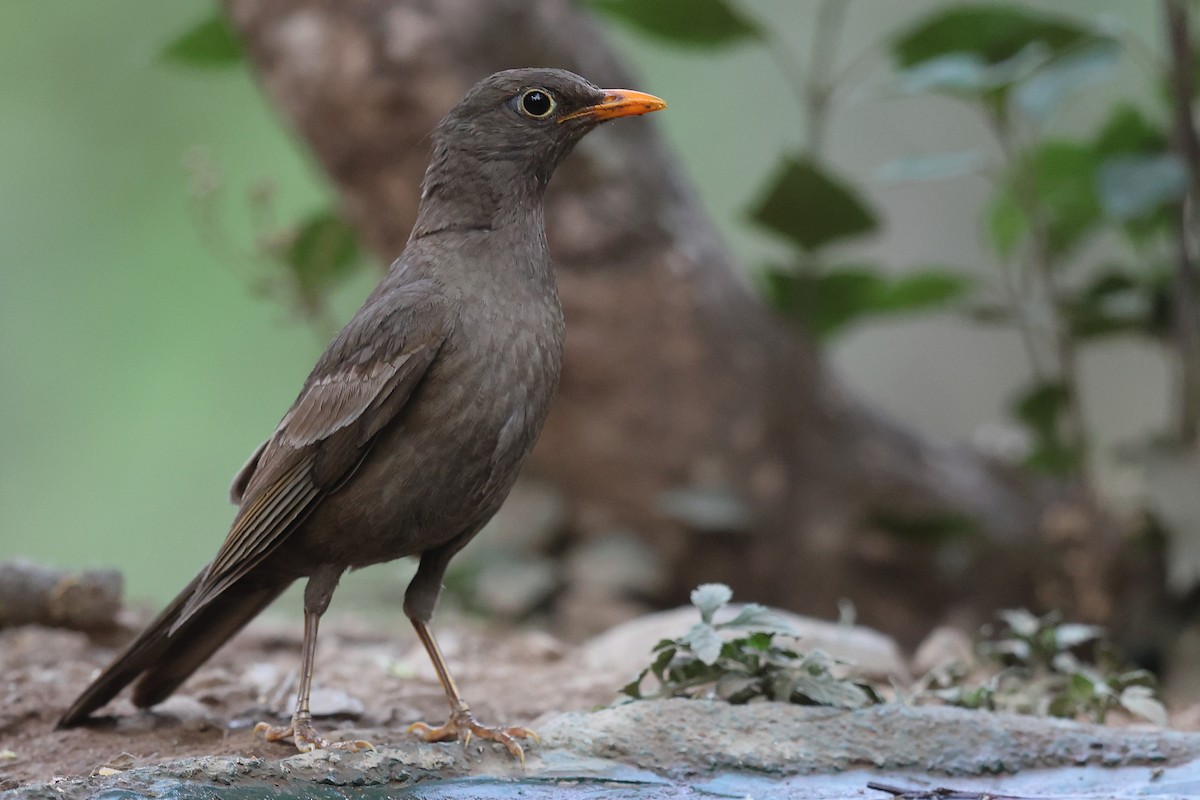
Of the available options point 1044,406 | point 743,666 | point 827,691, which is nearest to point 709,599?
point 743,666

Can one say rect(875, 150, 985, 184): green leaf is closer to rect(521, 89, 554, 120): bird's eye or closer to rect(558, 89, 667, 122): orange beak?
rect(558, 89, 667, 122): orange beak

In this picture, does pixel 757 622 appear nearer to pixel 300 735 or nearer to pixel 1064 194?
pixel 300 735

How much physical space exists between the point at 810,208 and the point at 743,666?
3026mm

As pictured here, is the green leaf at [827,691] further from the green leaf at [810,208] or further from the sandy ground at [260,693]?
the green leaf at [810,208]

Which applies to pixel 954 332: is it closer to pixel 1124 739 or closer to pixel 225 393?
pixel 225 393

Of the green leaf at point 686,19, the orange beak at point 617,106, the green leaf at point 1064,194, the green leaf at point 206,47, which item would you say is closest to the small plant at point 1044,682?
the orange beak at point 617,106

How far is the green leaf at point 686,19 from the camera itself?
6.09 meters

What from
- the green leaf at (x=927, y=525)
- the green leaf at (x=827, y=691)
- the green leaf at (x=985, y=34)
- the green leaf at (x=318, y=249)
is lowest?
the green leaf at (x=827, y=691)

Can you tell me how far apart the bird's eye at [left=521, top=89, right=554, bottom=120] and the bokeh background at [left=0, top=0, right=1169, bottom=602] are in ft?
21.5

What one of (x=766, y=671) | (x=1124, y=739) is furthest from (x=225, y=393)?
(x=1124, y=739)

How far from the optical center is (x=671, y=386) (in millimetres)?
6375

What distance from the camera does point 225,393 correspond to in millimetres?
10312

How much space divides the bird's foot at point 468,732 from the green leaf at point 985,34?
14.3 ft

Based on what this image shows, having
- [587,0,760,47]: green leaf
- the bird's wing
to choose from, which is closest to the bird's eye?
the bird's wing
